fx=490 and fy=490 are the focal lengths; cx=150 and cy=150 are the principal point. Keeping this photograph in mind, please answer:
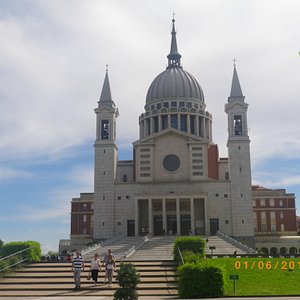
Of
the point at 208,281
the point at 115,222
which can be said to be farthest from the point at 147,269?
the point at 115,222

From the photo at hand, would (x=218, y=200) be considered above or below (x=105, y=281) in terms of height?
above

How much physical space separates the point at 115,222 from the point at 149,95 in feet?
99.3

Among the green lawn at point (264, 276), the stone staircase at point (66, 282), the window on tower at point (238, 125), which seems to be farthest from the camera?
the window on tower at point (238, 125)

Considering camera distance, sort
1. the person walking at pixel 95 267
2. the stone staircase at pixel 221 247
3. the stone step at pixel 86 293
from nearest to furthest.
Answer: the stone step at pixel 86 293, the person walking at pixel 95 267, the stone staircase at pixel 221 247

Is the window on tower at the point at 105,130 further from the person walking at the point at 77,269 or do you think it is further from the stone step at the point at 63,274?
the person walking at the point at 77,269

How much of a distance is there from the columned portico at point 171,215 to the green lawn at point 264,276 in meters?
38.4

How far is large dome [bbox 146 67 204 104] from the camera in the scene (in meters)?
90.8

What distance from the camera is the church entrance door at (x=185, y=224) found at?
72.2 metres

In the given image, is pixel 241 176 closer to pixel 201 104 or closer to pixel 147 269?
pixel 201 104

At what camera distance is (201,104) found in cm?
9194

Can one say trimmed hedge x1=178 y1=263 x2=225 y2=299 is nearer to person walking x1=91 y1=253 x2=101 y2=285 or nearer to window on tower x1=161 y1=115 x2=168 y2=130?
person walking x1=91 y1=253 x2=101 y2=285

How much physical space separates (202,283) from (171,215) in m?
53.5
